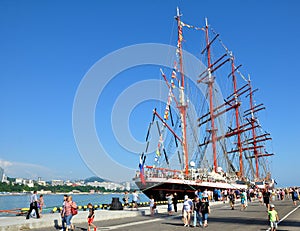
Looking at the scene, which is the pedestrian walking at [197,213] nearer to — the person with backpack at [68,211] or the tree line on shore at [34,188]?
the person with backpack at [68,211]

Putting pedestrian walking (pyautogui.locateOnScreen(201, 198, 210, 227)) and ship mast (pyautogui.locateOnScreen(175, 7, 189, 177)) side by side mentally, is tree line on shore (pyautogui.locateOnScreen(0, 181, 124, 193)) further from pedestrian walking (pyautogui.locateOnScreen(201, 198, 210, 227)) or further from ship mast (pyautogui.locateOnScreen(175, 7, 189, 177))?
pedestrian walking (pyautogui.locateOnScreen(201, 198, 210, 227))

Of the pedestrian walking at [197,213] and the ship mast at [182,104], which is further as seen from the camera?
the ship mast at [182,104]

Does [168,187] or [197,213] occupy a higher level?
[168,187]

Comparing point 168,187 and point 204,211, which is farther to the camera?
point 168,187

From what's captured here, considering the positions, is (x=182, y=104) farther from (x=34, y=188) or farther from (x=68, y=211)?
(x=34, y=188)

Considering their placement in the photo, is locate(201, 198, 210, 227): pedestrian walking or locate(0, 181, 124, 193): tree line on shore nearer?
locate(201, 198, 210, 227): pedestrian walking

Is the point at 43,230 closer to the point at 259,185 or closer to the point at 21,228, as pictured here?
the point at 21,228

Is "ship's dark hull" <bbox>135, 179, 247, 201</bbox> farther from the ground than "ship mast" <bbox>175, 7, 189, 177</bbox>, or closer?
closer

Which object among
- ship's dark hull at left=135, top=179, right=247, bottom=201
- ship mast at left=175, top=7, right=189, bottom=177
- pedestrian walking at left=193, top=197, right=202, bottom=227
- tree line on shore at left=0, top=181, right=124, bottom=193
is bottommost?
pedestrian walking at left=193, top=197, right=202, bottom=227

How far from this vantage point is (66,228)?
1384cm

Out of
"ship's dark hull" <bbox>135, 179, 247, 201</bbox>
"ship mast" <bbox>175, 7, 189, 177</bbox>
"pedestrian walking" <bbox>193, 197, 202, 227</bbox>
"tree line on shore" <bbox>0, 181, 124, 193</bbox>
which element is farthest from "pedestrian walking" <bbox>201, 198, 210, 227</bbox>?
"tree line on shore" <bbox>0, 181, 124, 193</bbox>

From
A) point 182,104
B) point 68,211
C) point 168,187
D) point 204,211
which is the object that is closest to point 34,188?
point 182,104

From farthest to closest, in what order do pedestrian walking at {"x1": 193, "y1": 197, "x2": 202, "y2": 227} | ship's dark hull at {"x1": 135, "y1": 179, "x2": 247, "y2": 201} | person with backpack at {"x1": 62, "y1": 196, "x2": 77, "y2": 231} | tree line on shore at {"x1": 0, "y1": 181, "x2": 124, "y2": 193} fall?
1. tree line on shore at {"x1": 0, "y1": 181, "x2": 124, "y2": 193}
2. ship's dark hull at {"x1": 135, "y1": 179, "x2": 247, "y2": 201}
3. pedestrian walking at {"x1": 193, "y1": 197, "x2": 202, "y2": 227}
4. person with backpack at {"x1": 62, "y1": 196, "x2": 77, "y2": 231}

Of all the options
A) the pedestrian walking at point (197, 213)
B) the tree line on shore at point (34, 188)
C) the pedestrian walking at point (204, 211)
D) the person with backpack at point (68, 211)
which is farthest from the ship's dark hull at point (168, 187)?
the tree line on shore at point (34, 188)
